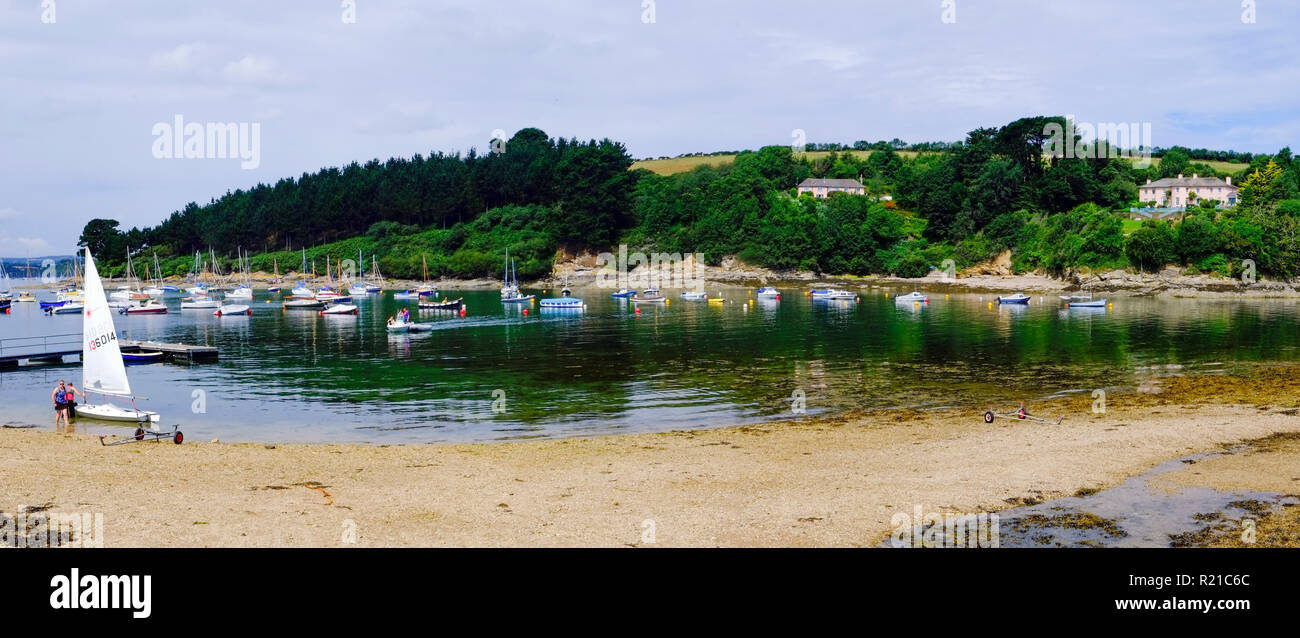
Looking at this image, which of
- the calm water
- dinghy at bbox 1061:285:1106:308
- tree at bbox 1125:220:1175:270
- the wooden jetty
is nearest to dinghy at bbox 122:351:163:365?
the wooden jetty

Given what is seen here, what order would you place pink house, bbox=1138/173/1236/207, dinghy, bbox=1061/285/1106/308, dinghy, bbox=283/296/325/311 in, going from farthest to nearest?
pink house, bbox=1138/173/1236/207 < dinghy, bbox=283/296/325/311 < dinghy, bbox=1061/285/1106/308

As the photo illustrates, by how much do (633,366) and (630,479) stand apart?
33.3 meters

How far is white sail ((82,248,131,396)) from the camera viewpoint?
3703cm

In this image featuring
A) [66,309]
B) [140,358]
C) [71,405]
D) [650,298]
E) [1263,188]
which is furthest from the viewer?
[1263,188]

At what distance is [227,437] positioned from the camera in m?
36.1

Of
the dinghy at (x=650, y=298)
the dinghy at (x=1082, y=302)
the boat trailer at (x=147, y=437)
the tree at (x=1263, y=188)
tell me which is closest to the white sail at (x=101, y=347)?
the boat trailer at (x=147, y=437)

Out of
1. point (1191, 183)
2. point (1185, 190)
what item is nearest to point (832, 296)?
point (1185, 190)

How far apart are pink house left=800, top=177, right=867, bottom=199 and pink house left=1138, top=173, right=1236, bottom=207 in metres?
57.2

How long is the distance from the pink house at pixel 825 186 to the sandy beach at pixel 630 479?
532 ft

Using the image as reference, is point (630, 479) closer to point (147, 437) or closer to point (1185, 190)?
point (147, 437)

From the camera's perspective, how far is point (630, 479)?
26266mm

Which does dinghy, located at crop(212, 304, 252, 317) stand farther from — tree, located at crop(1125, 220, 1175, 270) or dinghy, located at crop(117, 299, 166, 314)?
tree, located at crop(1125, 220, 1175, 270)

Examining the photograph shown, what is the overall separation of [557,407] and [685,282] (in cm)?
13424
